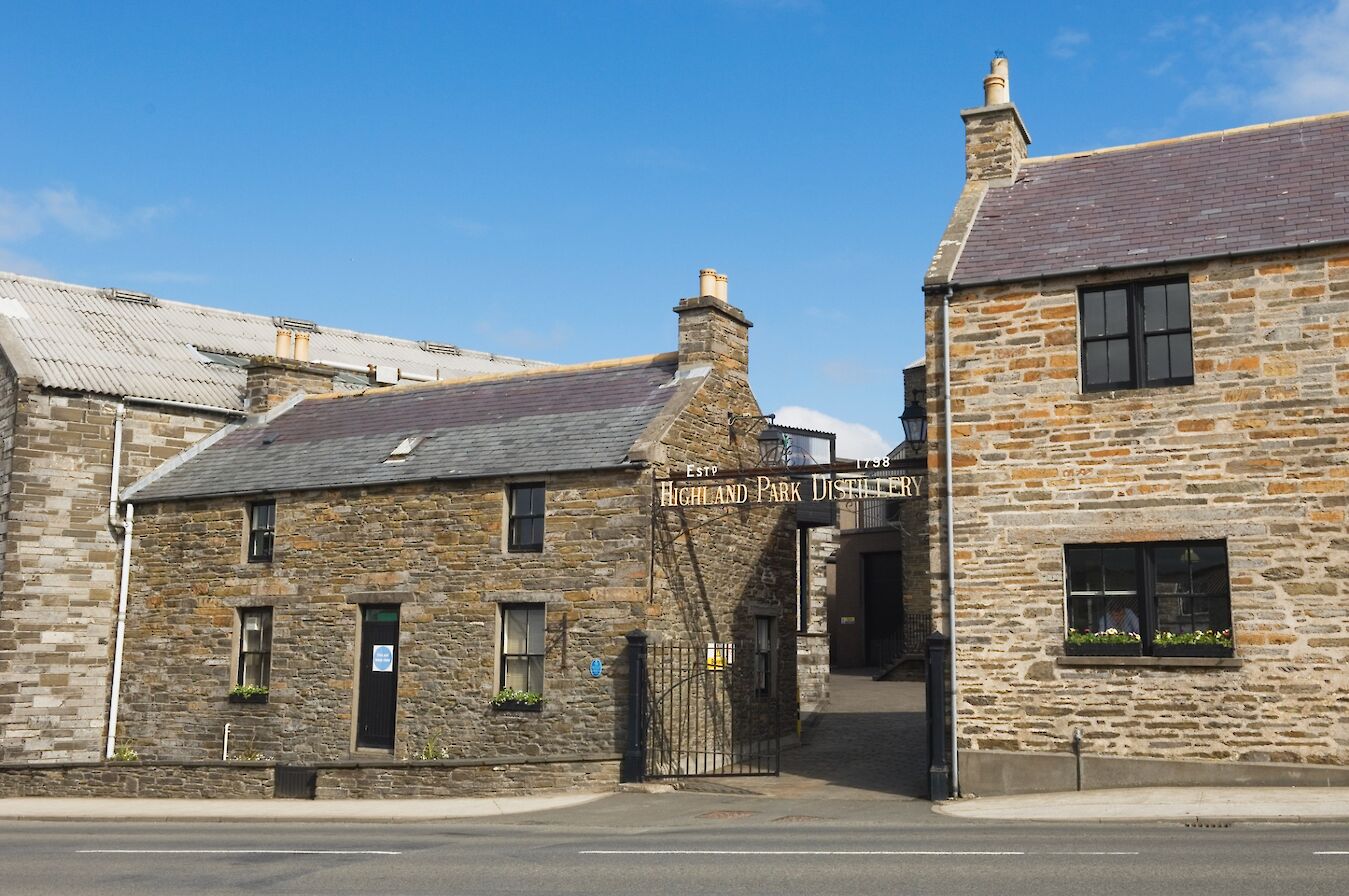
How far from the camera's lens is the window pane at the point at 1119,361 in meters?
17.5

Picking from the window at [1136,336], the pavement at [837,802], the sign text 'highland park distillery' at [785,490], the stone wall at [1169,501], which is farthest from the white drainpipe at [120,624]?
the window at [1136,336]

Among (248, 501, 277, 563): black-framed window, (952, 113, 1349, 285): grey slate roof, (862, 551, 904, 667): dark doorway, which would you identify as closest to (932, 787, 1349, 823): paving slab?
(952, 113, 1349, 285): grey slate roof

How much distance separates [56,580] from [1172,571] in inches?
805

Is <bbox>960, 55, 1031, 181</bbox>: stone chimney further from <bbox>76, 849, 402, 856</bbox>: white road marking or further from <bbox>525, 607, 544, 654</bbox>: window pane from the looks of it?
<bbox>76, 849, 402, 856</bbox>: white road marking

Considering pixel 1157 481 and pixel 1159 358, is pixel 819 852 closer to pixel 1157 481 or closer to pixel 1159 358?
pixel 1157 481

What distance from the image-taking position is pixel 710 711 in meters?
22.2

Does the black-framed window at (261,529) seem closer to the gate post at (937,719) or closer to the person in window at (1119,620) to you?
the gate post at (937,719)

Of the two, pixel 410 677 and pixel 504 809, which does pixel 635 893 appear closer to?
pixel 504 809

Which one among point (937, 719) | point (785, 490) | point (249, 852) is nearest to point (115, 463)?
point (785, 490)

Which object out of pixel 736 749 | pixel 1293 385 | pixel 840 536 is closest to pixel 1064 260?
pixel 1293 385

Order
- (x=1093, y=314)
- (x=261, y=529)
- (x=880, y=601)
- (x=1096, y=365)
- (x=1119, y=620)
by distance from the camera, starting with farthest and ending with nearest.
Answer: (x=880, y=601)
(x=261, y=529)
(x=1093, y=314)
(x=1096, y=365)
(x=1119, y=620)

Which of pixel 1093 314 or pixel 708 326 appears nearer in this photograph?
pixel 1093 314

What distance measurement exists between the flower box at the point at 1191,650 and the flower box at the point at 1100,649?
0.82ft

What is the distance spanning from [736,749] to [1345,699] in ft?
33.5
